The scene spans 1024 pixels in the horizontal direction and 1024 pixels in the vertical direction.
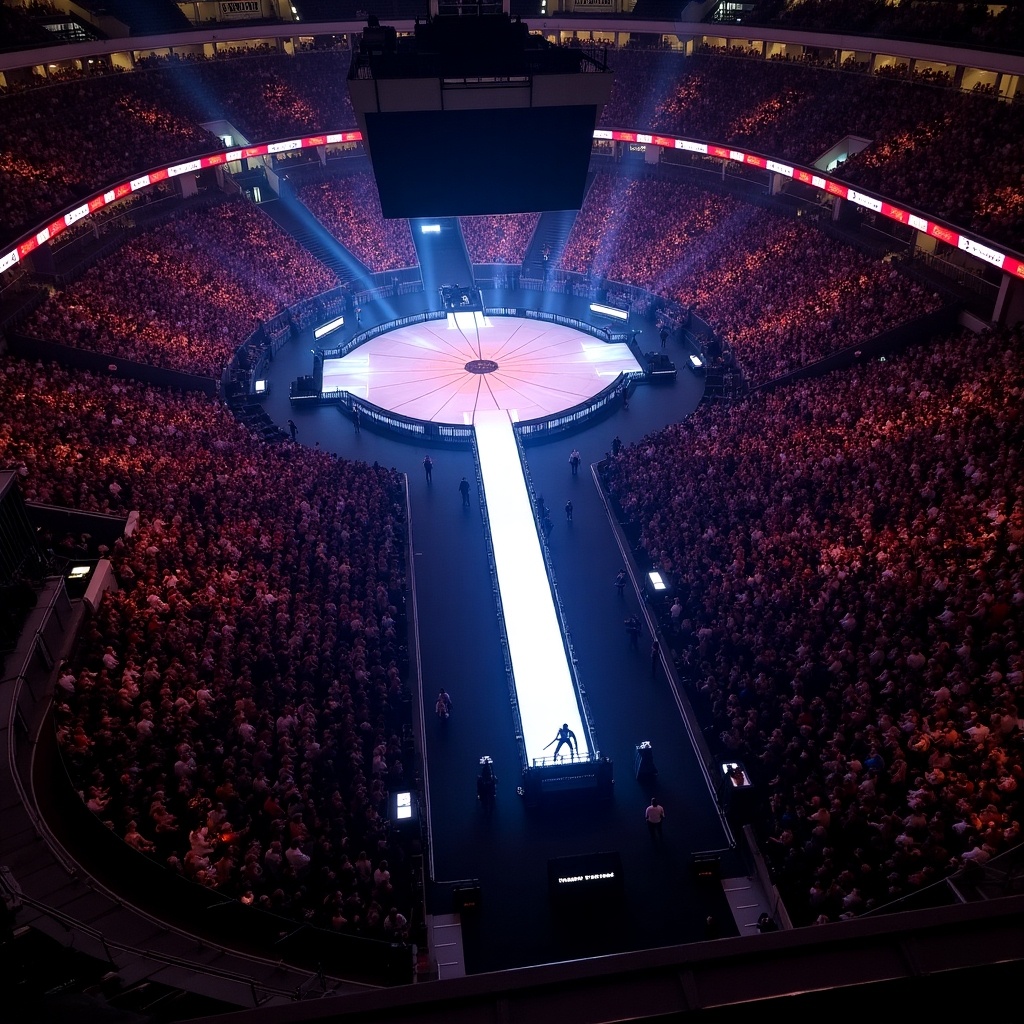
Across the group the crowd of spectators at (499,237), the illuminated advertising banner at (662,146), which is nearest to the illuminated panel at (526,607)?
the illuminated advertising banner at (662,146)

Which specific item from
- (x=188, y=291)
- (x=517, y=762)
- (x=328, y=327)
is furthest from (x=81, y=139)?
(x=517, y=762)

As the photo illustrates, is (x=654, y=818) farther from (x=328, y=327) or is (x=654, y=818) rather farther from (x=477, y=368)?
(x=328, y=327)

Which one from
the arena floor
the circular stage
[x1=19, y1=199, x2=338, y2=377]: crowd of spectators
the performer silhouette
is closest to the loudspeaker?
the arena floor

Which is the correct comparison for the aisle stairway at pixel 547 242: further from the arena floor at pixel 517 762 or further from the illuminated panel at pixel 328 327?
the arena floor at pixel 517 762

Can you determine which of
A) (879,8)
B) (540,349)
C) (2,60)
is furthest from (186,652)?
(879,8)

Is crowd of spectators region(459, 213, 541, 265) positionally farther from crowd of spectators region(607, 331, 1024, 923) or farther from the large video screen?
the large video screen

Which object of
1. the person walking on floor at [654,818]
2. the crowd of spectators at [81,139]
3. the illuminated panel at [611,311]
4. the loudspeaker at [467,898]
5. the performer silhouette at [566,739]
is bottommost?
the loudspeaker at [467,898]
